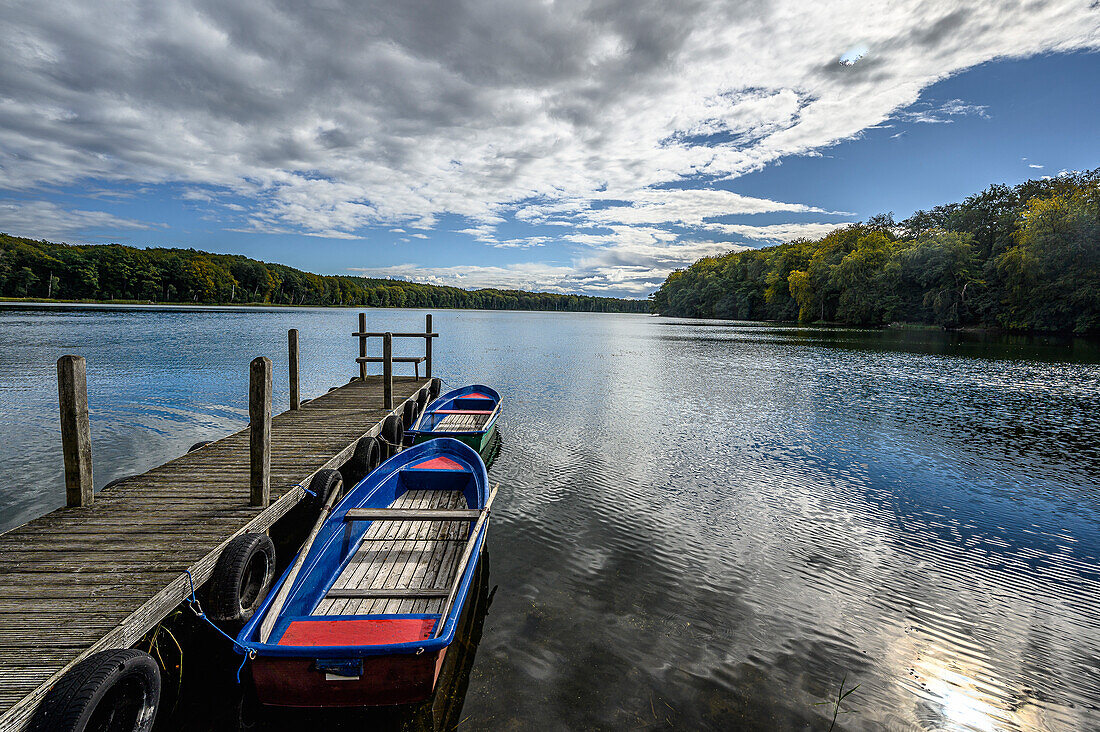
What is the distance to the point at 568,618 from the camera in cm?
620

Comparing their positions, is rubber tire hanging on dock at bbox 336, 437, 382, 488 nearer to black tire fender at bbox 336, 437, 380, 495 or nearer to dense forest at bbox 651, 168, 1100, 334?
black tire fender at bbox 336, 437, 380, 495

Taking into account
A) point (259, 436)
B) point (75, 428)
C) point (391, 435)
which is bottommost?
point (391, 435)

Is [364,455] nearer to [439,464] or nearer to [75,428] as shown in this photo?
[439,464]

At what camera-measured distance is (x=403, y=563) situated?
6055 mm

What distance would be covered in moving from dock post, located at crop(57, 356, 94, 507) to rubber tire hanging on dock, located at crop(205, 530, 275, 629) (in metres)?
2.18

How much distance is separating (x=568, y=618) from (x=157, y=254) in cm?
15972

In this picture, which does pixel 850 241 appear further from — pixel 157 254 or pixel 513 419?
pixel 157 254

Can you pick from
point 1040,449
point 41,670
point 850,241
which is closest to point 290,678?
→ point 41,670

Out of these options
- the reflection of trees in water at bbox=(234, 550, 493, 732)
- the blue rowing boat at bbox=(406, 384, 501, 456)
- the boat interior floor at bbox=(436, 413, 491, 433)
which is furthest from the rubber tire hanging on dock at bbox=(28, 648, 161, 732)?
the boat interior floor at bbox=(436, 413, 491, 433)

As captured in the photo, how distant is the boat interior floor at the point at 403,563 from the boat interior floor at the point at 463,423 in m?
4.69

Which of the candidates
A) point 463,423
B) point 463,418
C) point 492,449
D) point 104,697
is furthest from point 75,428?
point 492,449

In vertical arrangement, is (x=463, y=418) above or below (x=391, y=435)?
above

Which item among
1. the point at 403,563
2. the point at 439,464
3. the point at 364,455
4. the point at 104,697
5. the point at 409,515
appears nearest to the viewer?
the point at 104,697

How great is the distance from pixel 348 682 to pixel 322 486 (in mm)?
4796
